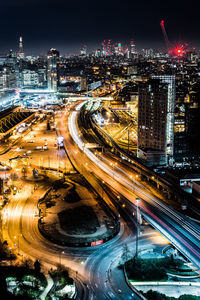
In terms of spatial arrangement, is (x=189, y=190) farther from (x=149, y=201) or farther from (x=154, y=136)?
(x=154, y=136)

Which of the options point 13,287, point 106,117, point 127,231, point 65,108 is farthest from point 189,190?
point 65,108

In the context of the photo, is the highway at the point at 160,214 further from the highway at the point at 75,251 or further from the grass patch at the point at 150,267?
the highway at the point at 75,251

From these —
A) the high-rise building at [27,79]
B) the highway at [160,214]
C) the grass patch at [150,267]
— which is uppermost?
the high-rise building at [27,79]

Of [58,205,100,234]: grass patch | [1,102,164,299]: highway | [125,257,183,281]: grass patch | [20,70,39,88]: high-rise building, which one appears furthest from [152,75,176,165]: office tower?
[20,70,39,88]: high-rise building

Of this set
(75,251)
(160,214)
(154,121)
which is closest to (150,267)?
(75,251)

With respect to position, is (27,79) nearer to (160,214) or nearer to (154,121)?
(154,121)

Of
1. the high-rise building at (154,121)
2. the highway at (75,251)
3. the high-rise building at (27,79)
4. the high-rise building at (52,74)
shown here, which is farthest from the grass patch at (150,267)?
the high-rise building at (27,79)
